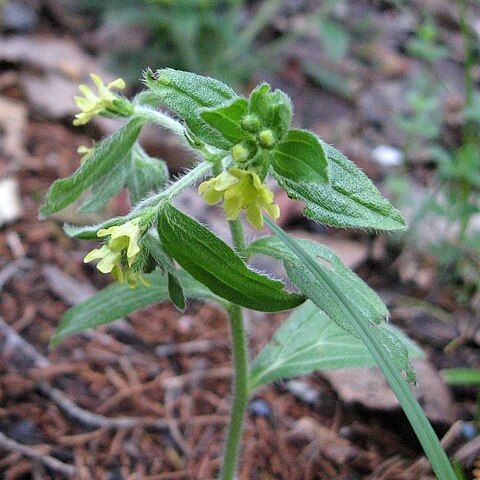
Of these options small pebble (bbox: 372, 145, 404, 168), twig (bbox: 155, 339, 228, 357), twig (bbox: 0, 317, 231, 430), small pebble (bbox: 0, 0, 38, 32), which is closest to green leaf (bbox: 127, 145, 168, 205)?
twig (bbox: 0, 317, 231, 430)

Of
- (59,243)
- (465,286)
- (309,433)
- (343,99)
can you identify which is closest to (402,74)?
(343,99)

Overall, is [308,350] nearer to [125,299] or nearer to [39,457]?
[125,299]

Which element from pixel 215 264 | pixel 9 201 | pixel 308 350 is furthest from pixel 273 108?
pixel 9 201

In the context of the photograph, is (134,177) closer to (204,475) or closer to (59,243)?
(204,475)

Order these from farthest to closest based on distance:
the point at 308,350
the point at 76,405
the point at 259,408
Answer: the point at 259,408, the point at 76,405, the point at 308,350

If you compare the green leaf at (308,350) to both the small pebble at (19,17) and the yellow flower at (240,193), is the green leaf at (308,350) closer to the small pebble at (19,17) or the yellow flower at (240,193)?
the yellow flower at (240,193)

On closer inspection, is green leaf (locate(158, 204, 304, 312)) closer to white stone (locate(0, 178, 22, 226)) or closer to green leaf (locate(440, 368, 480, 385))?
green leaf (locate(440, 368, 480, 385))
